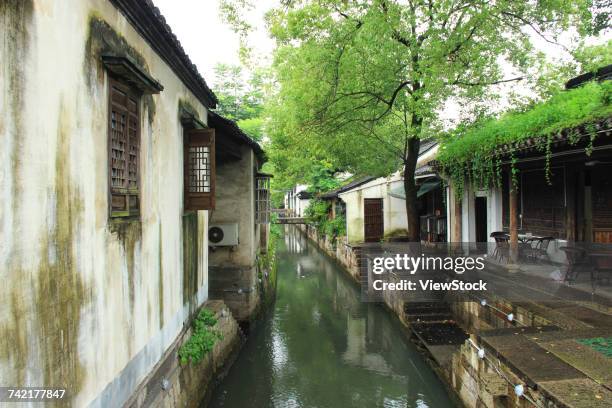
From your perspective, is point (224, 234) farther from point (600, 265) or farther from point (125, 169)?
point (600, 265)

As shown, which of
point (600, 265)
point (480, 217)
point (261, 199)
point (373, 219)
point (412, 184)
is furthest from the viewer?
point (373, 219)

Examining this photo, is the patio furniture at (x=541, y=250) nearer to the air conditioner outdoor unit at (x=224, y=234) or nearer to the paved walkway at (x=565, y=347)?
the paved walkway at (x=565, y=347)

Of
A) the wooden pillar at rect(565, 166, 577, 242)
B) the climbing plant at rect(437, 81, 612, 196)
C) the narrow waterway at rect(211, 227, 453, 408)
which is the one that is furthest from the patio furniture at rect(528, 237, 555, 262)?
the narrow waterway at rect(211, 227, 453, 408)

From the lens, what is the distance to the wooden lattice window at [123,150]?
4414 millimetres

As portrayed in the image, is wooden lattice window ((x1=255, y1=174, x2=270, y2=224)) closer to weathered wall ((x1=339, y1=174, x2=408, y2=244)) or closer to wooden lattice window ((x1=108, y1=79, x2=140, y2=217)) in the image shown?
weathered wall ((x1=339, y1=174, x2=408, y2=244))

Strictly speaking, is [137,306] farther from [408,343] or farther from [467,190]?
[467,190]

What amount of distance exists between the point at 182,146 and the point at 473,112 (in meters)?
7.58

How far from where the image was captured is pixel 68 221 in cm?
347

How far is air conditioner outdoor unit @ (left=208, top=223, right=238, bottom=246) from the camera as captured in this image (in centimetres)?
1170

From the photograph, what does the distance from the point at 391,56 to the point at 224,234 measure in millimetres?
6587

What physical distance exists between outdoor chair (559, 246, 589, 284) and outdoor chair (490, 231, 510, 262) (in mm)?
2022

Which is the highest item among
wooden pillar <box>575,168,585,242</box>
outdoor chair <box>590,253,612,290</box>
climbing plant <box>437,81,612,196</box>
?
climbing plant <box>437,81,612,196</box>

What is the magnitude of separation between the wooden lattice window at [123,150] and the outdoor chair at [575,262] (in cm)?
831

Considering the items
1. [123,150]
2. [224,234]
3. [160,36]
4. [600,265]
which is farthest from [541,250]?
[123,150]
